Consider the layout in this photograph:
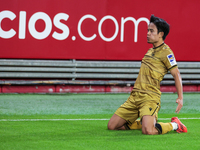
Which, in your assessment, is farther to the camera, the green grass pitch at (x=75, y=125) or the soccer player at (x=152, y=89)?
the soccer player at (x=152, y=89)

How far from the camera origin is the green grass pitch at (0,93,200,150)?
4312mm

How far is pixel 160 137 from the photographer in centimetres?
486

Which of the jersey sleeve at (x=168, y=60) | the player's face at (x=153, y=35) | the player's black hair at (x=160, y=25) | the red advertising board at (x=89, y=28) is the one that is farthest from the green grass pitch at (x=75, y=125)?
the red advertising board at (x=89, y=28)

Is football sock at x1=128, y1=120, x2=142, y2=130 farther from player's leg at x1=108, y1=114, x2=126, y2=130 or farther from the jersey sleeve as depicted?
the jersey sleeve

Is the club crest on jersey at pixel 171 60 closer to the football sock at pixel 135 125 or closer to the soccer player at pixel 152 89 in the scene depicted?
the soccer player at pixel 152 89

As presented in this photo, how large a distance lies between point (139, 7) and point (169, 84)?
2.49 meters

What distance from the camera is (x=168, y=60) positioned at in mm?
5121

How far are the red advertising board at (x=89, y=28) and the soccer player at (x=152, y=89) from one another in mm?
5978

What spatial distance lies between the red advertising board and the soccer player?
598 cm

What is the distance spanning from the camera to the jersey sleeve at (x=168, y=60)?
201 inches

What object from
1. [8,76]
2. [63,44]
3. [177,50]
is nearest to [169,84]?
[177,50]

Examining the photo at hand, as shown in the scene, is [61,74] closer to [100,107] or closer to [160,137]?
[100,107]

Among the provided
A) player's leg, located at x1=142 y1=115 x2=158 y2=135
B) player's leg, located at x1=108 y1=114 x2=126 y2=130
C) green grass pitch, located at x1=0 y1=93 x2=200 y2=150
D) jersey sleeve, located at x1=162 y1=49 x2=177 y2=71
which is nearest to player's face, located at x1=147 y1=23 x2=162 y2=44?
jersey sleeve, located at x1=162 y1=49 x2=177 y2=71

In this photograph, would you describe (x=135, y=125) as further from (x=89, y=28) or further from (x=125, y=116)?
(x=89, y=28)
